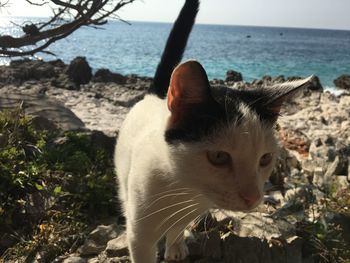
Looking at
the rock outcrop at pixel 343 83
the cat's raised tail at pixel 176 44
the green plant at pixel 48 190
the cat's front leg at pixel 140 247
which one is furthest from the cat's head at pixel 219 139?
the rock outcrop at pixel 343 83

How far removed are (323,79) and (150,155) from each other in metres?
20.6

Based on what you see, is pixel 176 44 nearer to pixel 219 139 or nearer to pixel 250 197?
pixel 219 139

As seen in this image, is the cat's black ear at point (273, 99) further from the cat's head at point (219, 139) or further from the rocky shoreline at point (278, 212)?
the rocky shoreline at point (278, 212)

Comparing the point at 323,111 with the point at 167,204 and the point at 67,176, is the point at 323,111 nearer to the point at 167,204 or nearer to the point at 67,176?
the point at 67,176

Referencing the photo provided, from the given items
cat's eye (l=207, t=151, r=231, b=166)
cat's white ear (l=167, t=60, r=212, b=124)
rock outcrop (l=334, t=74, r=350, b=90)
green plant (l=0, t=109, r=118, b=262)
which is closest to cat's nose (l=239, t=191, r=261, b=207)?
cat's eye (l=207, t=151, r=231, b=166)

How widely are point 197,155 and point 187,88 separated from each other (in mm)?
320

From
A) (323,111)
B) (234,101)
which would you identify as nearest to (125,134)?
(234,101)

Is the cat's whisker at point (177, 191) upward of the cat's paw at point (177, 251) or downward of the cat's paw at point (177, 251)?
upward

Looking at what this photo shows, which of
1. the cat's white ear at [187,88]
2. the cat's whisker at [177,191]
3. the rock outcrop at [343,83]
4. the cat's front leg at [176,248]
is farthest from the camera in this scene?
the rock outcrop at [343,83]

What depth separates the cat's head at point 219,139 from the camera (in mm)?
1762

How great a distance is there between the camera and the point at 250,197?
1737mm

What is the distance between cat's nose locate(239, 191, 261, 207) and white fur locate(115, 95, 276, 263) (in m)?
0.01

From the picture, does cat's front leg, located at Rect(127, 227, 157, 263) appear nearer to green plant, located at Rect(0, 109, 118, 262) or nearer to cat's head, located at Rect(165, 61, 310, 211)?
cat's head, located at Rect(165, 61, 310, 211)

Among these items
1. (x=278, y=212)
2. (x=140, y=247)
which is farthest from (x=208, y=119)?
(x=278, y=212)
